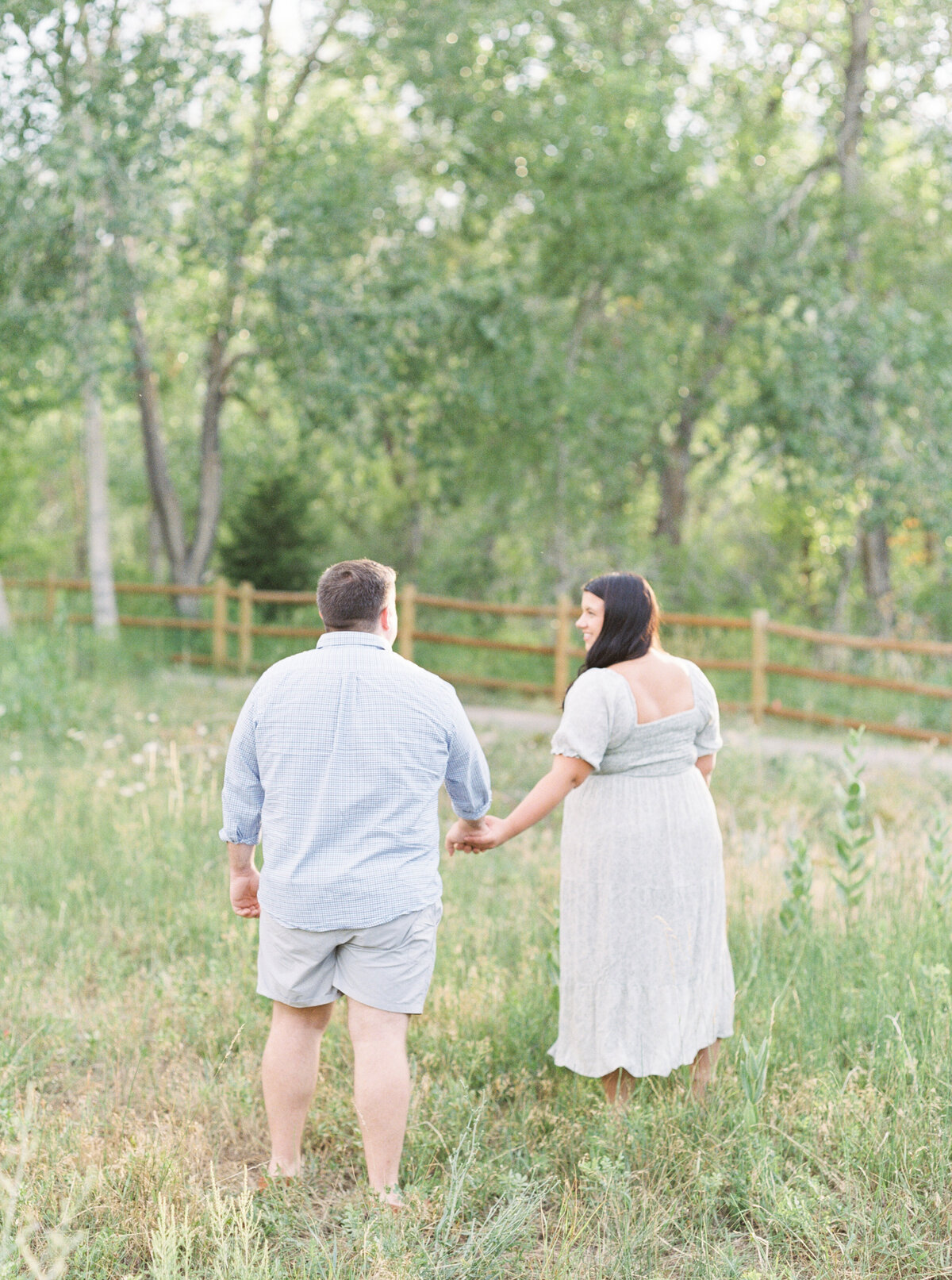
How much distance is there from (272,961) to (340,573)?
0.93m

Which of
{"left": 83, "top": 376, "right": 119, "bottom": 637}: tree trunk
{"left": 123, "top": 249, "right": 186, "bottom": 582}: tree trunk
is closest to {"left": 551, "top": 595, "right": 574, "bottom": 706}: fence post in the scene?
{"left": 83, "top": 376, "right": 119, "bottom": 637}: tree trunk

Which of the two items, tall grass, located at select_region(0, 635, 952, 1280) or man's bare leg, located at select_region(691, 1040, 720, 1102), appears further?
man's bare leg, located at select_region(691, 1040, 720, 1102)

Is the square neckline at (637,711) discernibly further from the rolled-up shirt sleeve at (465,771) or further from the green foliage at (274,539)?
the green foliage at (274,539)

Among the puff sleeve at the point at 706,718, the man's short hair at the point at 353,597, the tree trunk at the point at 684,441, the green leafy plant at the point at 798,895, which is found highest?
the tree trunk at the point at 684,441

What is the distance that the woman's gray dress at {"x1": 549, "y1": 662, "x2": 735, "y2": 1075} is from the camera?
3.13 metres

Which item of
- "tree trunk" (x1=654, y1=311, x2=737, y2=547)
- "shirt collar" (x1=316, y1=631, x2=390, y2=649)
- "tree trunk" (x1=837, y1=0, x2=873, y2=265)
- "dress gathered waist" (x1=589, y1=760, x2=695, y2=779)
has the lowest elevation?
"dress gathered waist" (x1=589, y1=760, x2=695, y2=779)

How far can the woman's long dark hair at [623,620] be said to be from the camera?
3145 millimetres

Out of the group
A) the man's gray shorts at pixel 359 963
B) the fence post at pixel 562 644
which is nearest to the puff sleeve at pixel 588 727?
the man's gray shorts at pixel 359 963

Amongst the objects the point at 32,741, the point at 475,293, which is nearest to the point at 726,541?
the point at 475,293

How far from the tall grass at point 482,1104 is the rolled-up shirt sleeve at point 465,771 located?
0.79m

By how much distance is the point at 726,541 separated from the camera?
20594 millimetres

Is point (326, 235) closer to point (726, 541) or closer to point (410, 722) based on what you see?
point (726, 541)

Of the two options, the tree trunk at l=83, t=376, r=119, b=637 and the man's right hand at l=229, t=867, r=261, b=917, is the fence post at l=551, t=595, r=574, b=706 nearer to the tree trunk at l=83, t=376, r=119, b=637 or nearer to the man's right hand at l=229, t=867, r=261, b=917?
the tree trunk at l=83, t=376, r=119, b=637

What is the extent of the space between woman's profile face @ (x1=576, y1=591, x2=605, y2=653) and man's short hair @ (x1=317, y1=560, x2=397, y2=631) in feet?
2.10
